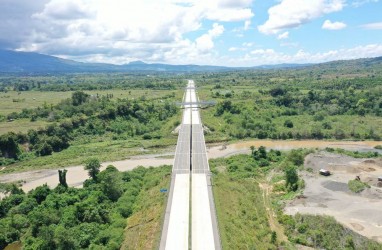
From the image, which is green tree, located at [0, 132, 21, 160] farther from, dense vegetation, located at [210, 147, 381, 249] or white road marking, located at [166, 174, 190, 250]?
dense vegetation, located at [210, 147, 381, 249]

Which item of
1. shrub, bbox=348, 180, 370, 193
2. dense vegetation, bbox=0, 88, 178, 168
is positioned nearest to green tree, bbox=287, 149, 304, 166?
shrub, bbox=348, 180, 370, 193

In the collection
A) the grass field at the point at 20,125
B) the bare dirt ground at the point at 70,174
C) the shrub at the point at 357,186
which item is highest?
the grass field at the point at 20,125

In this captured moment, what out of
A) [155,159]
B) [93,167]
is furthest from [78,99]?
[93,167]

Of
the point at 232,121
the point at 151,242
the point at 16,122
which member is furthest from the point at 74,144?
the point at 151,242

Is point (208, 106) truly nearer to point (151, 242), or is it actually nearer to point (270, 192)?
point (270, 192)

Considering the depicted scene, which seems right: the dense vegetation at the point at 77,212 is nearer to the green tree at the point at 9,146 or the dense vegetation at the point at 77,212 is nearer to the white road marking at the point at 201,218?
the white road marking at the point at 201,218

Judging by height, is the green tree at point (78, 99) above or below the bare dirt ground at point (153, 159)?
above

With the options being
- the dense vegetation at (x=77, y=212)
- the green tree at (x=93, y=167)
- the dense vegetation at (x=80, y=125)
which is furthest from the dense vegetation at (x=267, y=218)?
the dense vegetation at (x=80, y=125)

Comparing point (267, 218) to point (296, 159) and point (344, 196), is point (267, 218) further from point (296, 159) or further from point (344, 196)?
point (296, 159)
